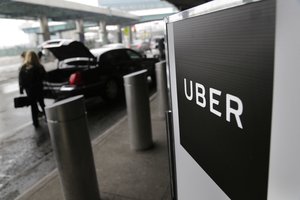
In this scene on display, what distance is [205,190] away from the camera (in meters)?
1.47

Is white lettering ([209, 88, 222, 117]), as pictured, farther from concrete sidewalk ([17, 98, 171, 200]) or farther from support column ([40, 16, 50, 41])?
support column ([40, 16, 50, 41])

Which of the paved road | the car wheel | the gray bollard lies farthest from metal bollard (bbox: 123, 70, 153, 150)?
the car wheel

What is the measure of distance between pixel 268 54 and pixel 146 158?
3212 millimetres

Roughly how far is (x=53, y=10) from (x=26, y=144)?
1166cm

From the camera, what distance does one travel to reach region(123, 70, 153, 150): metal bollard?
3.86 metres

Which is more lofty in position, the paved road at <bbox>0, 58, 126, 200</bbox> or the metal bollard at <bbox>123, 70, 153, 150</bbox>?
the metal bollard at <bbox>123, 70, 153, 150</bbox>

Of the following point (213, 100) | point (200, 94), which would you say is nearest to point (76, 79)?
point (200, 94)

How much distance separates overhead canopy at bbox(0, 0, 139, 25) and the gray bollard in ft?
16.6

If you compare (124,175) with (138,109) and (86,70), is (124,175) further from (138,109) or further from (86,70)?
(86,70)

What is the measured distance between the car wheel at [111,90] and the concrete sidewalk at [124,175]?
3.07 meters

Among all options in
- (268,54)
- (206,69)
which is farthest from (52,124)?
(268,54)

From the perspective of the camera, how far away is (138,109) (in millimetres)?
3955

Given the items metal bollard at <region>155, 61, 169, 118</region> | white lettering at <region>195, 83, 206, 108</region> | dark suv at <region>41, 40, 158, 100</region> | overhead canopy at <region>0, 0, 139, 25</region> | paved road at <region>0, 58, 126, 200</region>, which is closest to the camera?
white lettering at <region>195, 83, 206, 108</region>

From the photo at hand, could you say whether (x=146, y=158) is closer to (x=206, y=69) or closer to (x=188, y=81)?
(x=188, y=81)
